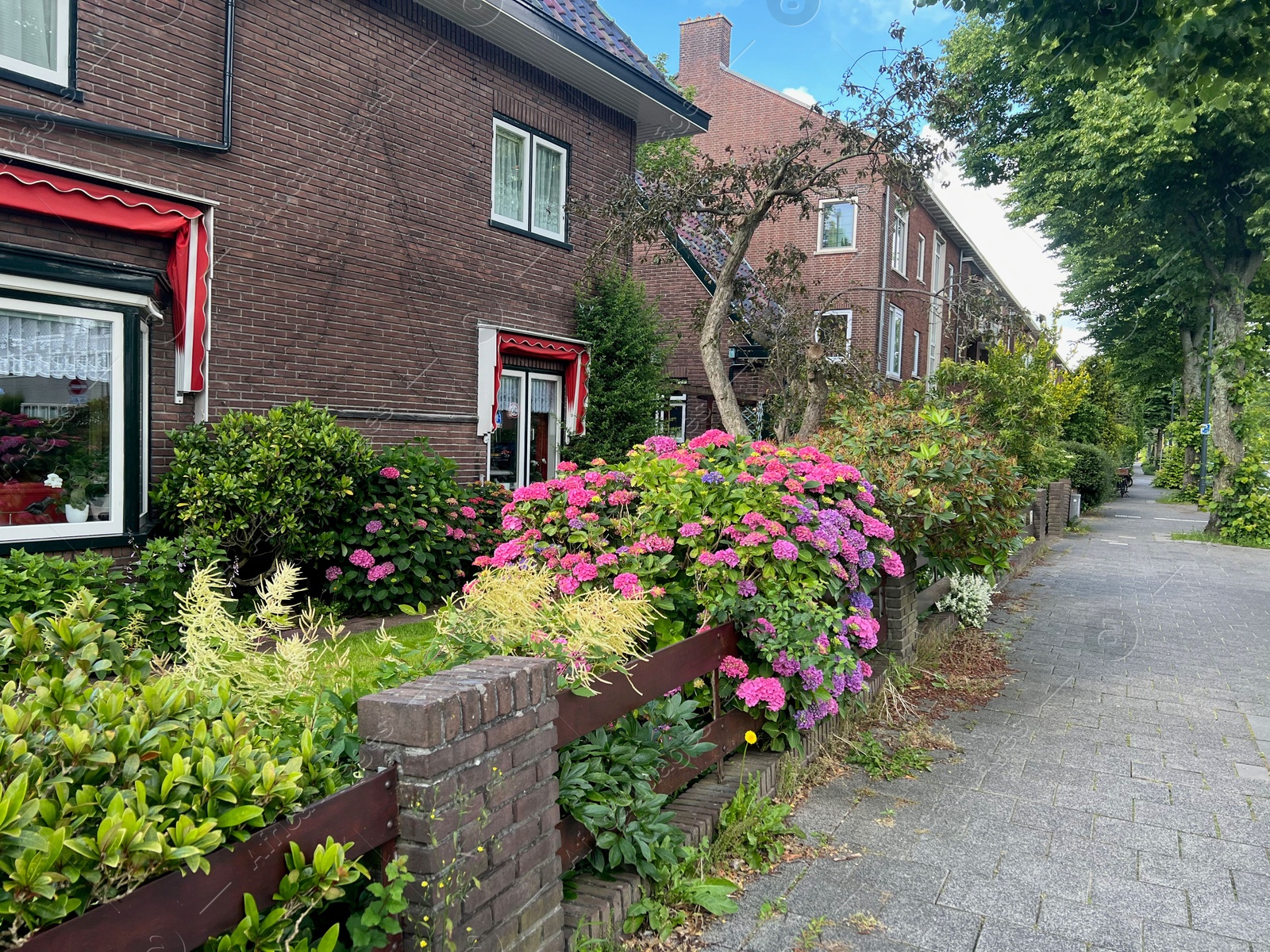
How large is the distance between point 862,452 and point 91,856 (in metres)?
5.85

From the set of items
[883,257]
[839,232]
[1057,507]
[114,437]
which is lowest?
[1057,507]

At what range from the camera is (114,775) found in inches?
65.6

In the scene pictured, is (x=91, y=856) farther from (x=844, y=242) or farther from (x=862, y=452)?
(x=844, y=242)

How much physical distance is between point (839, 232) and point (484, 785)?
844 inches

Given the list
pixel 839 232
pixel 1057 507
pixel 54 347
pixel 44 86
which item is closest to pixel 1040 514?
pixel 1057 507

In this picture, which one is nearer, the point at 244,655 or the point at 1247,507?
the point at 244,655

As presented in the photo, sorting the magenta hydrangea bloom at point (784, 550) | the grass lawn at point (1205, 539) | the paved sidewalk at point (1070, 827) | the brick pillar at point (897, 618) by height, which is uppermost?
the magenta hydrangea bloom at point (784, 550)

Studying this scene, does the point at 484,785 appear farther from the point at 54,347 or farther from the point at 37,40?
the point at 37,40

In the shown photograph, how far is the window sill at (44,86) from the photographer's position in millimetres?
5879

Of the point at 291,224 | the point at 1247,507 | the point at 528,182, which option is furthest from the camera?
the point at 1247,507

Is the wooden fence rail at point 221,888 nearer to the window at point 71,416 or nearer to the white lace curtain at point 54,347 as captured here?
the window at point 71,416

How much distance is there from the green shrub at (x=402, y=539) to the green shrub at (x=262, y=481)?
1.02 ft

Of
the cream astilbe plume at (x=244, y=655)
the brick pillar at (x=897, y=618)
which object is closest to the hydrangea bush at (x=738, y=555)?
the brick pillar at (x=897, y=618)

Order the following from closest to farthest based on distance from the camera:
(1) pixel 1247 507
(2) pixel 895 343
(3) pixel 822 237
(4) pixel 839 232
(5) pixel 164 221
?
(5) pixel 164 221
(1) pixel 1247 507
(4) pixel 839 232
(3) pixel 822 237
(2) pixel 895 343
